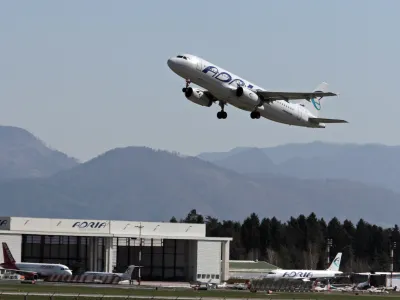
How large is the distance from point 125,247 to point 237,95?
258ft

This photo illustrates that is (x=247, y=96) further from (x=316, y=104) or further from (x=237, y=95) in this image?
(x=316, y=104)

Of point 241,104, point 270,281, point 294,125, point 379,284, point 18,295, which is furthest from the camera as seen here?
point 379,284

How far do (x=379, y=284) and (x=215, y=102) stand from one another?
252ft

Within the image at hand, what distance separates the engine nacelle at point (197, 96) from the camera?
95.3 meters

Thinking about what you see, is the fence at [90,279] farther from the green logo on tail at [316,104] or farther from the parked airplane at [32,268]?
the green logo on tail at [316,104]

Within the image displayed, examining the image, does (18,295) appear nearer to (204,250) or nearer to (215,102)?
(215,102)

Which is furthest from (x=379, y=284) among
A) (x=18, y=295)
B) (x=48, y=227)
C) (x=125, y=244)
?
(x=18, y=295)

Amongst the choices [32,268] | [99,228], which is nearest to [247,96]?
[32,268]

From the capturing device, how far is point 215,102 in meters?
97.6

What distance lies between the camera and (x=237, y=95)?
93.6 metres

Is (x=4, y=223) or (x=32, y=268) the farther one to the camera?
(x=4, y=223)

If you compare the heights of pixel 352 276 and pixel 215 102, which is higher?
pixel 215 102

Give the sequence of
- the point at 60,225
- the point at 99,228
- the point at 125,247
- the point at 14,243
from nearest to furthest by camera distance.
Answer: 1. the point at 14,243
2. the point at 60,225
3. the point at 99,228
4. the point at 125,247

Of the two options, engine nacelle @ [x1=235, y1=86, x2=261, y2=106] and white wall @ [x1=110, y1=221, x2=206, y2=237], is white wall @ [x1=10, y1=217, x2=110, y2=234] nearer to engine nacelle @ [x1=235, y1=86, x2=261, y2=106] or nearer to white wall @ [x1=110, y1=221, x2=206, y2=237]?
white wall @ [x1=110, y1=221, x2=206, y2=237]
